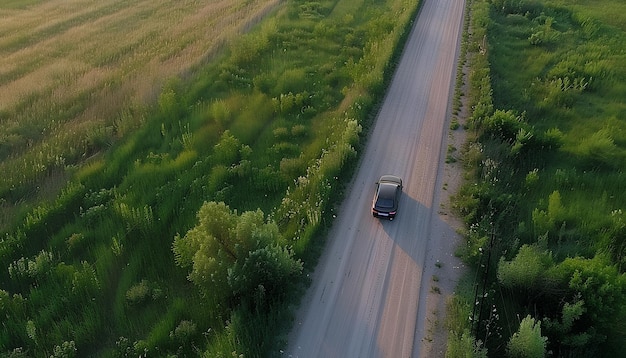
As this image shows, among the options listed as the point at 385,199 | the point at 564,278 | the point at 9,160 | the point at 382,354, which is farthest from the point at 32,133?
the point at 564,278

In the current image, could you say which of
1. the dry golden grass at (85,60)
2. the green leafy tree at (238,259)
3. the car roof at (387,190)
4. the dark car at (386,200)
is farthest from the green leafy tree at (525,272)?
the dry golden grass at (85,60)

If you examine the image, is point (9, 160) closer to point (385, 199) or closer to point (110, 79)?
point (110, 79)

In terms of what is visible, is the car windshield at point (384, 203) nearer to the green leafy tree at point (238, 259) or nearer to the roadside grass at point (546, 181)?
the roadside grass at point (546, 181)

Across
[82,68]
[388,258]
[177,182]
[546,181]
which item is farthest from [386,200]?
[82,68]

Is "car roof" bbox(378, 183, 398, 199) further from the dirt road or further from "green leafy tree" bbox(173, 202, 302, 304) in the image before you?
"green leafy tree" bbox(173, 202, 302, 304)

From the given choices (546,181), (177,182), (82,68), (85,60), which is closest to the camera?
(177,182)

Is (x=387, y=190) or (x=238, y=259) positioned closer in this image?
(x=238, y=259)

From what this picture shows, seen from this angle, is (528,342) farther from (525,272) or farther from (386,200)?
(386,200)
